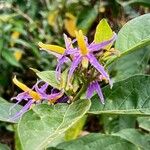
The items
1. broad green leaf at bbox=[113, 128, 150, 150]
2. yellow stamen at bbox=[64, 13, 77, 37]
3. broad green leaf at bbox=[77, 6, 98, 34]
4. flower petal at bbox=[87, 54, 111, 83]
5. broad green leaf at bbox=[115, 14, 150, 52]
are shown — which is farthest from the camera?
yellow stamen at bbox=[64, 13, 77, 37]

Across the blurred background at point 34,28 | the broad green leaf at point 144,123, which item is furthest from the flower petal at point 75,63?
the blurred background at point 34,28

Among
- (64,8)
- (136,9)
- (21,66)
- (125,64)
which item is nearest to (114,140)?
(125,64)

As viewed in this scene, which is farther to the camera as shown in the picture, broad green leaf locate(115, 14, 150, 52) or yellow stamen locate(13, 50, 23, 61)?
yellow stamen locate(13, 50, 23, 61)

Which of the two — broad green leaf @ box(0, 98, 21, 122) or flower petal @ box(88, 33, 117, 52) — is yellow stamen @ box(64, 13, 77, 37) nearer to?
broad green leaf @ box(0, 98, 21, 122)

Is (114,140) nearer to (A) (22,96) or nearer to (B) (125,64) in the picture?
(A) (22,96)

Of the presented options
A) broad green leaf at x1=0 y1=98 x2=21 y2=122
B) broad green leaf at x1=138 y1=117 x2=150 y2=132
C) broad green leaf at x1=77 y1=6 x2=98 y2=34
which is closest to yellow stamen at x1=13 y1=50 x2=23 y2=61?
broad green leaf at x1=77 y1=6 x2=98 y2=34

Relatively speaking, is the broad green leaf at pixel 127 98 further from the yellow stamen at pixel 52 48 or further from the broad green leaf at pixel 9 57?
the broad green leaf at pixel 9 57
